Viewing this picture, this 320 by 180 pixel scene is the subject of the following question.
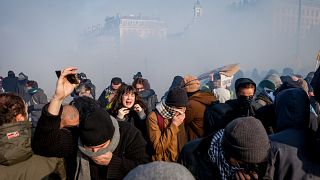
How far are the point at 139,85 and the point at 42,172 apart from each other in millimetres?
3244

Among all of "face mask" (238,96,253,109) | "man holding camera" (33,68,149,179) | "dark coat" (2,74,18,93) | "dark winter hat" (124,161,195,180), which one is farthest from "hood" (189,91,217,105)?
"dark coat" (2,74,18,93)

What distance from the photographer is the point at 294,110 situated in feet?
6.58

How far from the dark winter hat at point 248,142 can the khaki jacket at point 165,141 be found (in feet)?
3.86

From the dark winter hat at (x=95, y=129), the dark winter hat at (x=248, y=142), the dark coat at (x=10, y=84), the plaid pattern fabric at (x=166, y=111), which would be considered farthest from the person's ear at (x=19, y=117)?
the dark coat at (x=10, y=84)

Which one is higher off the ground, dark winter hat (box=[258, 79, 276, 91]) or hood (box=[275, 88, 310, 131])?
hood (box=[275, 88, 310, 131])

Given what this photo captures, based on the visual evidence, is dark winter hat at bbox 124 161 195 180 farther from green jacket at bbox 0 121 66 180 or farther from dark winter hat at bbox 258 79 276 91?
dark winter hat at bbox 258 79 276 91

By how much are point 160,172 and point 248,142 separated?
0.70 meters

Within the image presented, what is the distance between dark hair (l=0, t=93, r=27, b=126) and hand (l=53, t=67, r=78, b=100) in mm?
290

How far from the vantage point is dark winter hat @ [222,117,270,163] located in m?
1.64

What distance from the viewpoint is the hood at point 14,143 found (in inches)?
83.1

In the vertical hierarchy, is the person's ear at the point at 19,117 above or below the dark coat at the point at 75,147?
above

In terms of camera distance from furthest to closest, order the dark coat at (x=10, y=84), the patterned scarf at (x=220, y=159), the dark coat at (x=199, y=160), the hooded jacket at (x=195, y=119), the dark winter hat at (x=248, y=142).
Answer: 1. the dark coat at (x=10, y=84)
2. the hooded jacket at (x=195, y=119)
3. the dark coat at (x=199, y=160)
4. the patterned scarf at (x=220, y=159)
5. the dark winter hat at (x=248, y=142)

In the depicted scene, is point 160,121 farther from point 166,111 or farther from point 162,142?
point 162,142

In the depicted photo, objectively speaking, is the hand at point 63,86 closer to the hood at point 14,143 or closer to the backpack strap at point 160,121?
the hood at point 14,143
